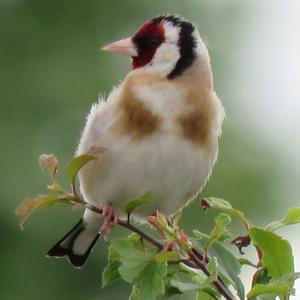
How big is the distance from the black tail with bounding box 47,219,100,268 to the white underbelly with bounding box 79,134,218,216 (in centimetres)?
22

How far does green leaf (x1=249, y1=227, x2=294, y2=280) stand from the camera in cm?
210

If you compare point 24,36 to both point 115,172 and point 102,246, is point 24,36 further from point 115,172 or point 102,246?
point 115,172

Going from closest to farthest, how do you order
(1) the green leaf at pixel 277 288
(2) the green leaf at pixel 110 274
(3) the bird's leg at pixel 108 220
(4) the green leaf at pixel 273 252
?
(1) the green leaf at pixel 277 288 < (4) the green leaf at pixel 273 252 < (2) the green leaf at pixel 110 274 < (3) the bird's leg at pixel 108 220

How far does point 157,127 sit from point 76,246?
1.56 feet

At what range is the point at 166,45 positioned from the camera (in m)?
2.95

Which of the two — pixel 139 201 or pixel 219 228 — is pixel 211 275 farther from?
pixel 139 201

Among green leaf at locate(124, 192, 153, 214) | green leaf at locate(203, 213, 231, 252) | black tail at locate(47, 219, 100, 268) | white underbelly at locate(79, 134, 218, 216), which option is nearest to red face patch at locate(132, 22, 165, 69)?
white underbelly at locate(79, 134, 218, 216)

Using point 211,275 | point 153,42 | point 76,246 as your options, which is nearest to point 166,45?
point 153,42

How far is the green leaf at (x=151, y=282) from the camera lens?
2037 millimetres


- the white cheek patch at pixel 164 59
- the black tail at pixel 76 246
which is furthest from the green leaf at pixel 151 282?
the black tail at pixel 76 246

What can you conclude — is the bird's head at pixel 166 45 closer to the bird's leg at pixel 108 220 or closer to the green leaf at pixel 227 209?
the bird's leg at pixel 108 220

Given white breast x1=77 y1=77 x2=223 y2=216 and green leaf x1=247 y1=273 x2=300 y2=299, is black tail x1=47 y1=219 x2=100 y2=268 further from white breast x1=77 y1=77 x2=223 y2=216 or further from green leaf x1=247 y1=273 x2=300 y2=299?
green leaf x1=247 y1=273 x2=300 y2=299

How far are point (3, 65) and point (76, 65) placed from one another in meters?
0.53

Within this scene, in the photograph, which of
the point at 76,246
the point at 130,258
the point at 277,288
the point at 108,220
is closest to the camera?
the point at 277,288
